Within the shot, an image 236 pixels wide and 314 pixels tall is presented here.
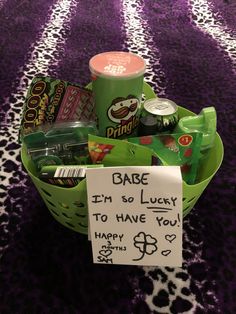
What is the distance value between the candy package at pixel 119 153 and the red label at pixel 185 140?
0.07m

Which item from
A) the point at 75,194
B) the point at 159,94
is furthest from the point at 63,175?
the point at 159,94

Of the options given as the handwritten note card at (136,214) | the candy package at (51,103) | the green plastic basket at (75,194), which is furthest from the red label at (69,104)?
the handwritten note card at (136,214)

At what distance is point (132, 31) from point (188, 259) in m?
1.01

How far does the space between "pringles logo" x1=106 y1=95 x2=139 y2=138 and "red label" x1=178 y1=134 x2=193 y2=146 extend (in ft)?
0.34

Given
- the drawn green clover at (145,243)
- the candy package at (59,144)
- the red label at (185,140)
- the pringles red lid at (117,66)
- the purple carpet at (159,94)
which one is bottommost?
the purple carpet at (159,94)

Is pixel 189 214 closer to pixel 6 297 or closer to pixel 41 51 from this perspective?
pixel 6 297

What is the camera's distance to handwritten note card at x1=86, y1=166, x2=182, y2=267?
0.54 m

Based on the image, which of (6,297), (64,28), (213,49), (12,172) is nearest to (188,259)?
(6,297)

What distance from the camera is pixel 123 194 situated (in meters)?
0.55

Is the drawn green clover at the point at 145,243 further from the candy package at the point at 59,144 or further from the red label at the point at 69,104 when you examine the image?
the red label at the point at 69,104

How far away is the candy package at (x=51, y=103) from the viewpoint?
699mm

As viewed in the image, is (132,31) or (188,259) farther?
(132,31)

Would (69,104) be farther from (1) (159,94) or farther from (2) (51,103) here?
(1) (159,94)

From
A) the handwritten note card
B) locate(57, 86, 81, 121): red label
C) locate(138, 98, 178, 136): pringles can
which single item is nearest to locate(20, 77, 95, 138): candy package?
locate(57, 86, 81, 121): red label
